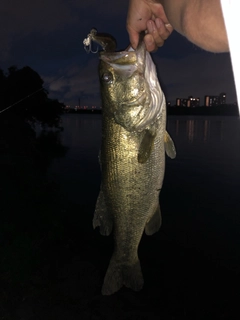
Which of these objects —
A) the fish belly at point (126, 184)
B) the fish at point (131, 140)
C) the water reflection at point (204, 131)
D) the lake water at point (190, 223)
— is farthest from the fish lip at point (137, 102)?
the water reflection at point (204, 131)

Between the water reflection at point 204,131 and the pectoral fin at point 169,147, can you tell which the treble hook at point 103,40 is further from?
the water reflection at point 204,131

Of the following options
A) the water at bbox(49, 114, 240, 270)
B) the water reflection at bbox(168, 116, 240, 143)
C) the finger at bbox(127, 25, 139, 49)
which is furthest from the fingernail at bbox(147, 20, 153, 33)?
the water reflection at bbox(168, 116, 240, 143)

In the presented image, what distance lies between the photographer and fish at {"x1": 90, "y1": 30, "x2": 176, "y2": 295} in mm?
2436

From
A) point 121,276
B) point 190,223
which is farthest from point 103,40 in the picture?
point 190,223

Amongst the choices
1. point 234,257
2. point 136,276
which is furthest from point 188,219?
point 136,276

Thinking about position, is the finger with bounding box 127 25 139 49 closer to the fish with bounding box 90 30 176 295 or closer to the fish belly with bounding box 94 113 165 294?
the fish with bounding box 90 30 176 295

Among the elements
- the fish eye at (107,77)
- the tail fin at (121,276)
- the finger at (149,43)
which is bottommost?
the tail fin at (121,276)

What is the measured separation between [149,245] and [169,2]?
9.53 m

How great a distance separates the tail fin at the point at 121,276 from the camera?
9.93 feet

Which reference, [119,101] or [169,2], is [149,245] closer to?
[119,101]

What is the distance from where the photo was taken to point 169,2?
145 cm

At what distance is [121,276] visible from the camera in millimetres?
3062

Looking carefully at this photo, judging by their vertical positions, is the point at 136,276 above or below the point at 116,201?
below

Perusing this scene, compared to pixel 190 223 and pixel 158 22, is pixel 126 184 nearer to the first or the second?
pixel 158 22
